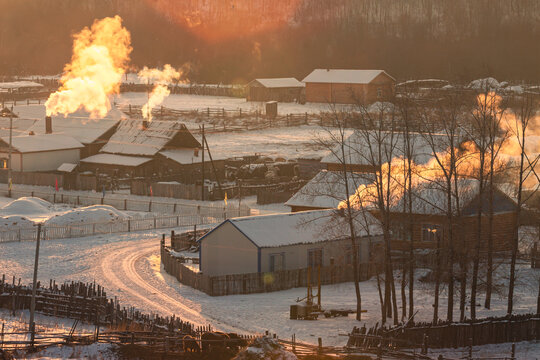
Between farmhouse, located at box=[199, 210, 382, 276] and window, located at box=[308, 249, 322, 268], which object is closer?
farmhouse, located at box=[199, 210, 382, 276]

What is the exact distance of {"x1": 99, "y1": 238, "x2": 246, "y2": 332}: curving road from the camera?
31.8m

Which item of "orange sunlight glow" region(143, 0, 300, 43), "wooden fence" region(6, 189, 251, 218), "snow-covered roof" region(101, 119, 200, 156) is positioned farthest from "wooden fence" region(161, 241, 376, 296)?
"orange sunlight glow" region(143, 0, 300, 43)

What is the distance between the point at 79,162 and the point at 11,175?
5.83m

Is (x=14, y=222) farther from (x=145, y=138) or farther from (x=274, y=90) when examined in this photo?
(x=274, y=90)

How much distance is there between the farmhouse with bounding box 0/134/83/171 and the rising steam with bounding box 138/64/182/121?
134 ft

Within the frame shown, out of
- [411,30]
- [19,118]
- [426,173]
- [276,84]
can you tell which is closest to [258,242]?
[426,173]

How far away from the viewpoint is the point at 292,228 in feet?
124

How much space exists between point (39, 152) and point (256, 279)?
3463 cm

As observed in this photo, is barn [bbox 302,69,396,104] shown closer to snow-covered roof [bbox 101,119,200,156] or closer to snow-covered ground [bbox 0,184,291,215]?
snow-covered roof [bbox 101,119,200,156]

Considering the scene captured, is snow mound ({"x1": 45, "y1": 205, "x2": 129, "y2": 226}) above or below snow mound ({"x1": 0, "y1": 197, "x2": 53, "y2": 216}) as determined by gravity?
below

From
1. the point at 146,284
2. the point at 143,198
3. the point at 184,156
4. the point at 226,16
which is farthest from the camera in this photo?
the point at 226,16

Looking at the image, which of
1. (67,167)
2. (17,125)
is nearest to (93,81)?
(17,125)

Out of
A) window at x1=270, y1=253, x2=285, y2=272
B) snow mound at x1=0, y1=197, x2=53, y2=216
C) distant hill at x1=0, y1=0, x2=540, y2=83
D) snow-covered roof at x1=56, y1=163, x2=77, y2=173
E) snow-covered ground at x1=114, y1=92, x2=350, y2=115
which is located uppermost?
distant hill at x1=0, y1=0, x2=540, y2=83

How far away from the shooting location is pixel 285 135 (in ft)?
281
